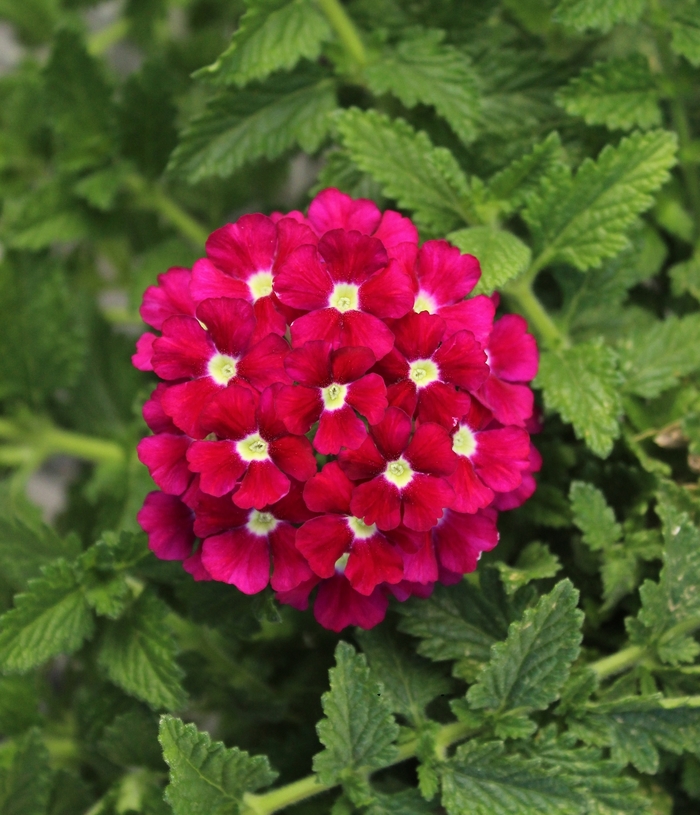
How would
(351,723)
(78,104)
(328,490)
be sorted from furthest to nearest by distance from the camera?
(78,104), (351,723), (328,490)

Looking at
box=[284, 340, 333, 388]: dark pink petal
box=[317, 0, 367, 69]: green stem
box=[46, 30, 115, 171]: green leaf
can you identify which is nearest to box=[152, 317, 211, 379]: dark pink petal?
box=[284, 340, 333, 388]: dark pink petal

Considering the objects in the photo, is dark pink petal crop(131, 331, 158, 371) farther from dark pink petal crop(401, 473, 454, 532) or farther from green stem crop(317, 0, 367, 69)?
green stem crop(317, 0, 367, 69)

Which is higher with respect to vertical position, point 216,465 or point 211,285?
point 211,285

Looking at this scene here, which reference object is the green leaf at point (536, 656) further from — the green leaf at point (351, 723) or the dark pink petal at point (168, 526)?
the dark pink petal at point (168, 526)

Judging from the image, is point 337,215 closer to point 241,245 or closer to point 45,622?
point 241,245

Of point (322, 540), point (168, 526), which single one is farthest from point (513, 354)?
point (168, 526)

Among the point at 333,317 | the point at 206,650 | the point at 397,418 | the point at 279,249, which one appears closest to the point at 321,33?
the point at 279,249

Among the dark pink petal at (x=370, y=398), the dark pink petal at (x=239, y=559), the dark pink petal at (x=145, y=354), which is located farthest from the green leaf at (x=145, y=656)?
the dark pink petal at (x=370, y=398)
